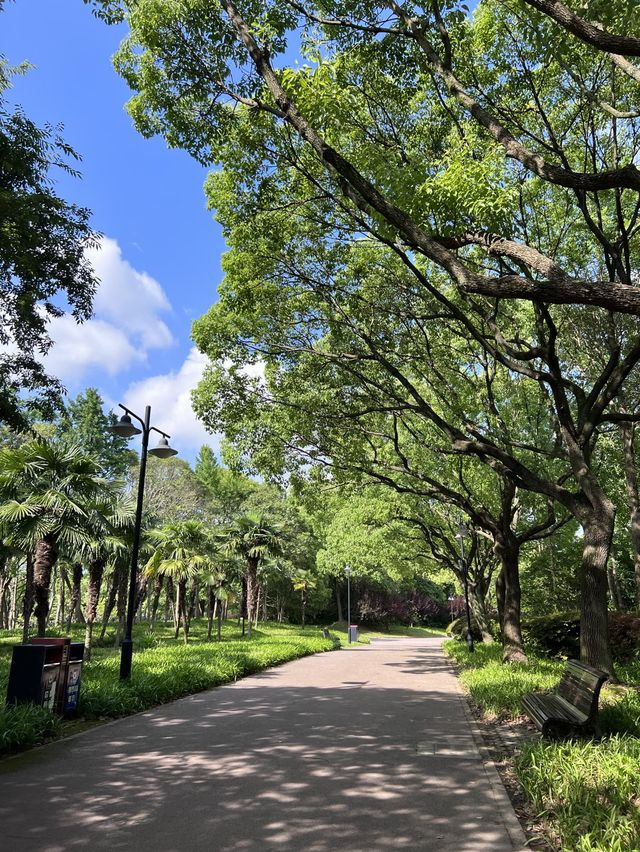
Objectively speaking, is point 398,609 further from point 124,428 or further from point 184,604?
point 124,428

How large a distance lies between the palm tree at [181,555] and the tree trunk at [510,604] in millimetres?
13625

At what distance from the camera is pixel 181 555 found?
2584cm

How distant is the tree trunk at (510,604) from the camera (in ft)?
49.6

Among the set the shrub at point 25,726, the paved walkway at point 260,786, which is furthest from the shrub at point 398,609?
the shrub at point 25,726

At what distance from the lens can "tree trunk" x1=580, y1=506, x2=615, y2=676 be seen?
29.0 ft

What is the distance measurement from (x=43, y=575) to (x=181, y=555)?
14.1 meters

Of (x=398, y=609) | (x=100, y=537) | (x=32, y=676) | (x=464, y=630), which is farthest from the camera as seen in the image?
(x=398, y=609)

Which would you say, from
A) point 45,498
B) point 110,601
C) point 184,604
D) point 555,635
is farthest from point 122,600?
point 555,635

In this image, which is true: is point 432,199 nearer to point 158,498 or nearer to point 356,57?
point 356,57

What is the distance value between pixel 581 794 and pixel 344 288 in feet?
33.2

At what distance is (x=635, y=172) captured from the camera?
205 inches

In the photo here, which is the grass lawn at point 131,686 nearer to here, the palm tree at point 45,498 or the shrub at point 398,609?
the palm tree at point 45,498

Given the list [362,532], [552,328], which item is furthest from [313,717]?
[362,532]

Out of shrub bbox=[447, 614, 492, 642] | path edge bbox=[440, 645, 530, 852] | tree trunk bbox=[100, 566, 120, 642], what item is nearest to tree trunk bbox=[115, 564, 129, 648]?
tree trunk bbox=[100, 566, 120, 642]
